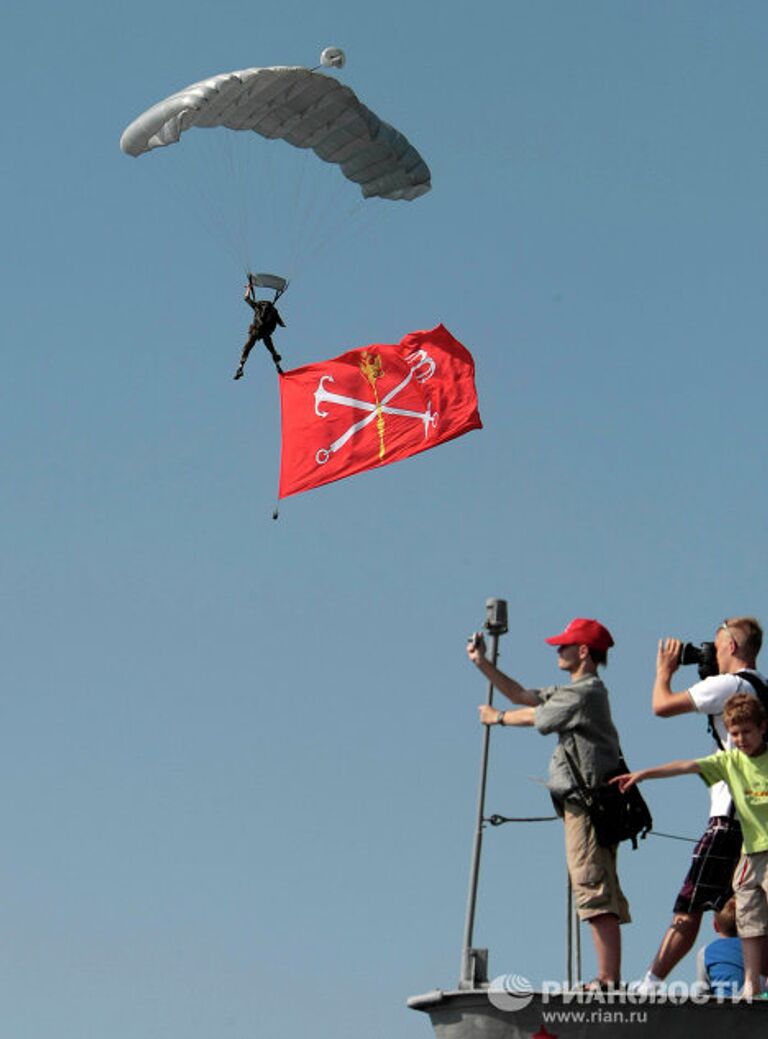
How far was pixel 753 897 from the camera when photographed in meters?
10.9

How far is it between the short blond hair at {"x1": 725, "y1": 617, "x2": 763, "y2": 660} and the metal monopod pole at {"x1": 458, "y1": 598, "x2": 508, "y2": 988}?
125 cm

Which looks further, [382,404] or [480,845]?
[382,404]

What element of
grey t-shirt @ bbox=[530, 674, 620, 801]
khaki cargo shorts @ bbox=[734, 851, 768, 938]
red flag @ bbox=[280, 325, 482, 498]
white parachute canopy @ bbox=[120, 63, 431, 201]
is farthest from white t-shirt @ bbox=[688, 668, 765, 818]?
white parachute canopy @ bbox=[120, 63, 431, 201]

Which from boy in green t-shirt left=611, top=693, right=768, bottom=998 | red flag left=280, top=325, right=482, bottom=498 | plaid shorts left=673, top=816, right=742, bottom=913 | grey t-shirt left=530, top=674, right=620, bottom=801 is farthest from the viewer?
red flag left=280, top=325, right=482, bottom=498

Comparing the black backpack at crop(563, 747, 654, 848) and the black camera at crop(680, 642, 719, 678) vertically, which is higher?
the black camera at crop(680, 642, 719, 678)

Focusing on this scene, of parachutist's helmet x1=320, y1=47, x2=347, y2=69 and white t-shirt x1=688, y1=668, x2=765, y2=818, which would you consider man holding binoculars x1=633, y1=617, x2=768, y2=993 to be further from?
parachutist's helmet x1=320, y1=47, x2=347, y2=69

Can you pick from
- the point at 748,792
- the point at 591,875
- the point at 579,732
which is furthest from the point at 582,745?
the point at 748,792

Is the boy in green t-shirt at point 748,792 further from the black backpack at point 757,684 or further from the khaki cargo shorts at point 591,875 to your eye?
the khaki cargo shorts at point 591,875

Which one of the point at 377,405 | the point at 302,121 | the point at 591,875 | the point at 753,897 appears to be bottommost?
the point at 753,897

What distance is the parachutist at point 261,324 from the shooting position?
1241 inches

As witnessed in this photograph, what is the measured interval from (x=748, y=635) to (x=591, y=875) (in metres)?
1.46

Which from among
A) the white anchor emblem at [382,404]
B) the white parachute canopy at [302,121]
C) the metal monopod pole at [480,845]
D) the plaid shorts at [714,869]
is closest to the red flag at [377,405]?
the white anchor emblem at [382,404]

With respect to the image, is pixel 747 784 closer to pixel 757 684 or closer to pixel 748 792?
pixel 748 792

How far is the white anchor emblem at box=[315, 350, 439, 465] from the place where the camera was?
22750 millimetres
